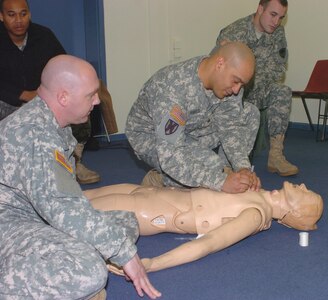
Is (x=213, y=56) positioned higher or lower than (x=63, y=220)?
higher

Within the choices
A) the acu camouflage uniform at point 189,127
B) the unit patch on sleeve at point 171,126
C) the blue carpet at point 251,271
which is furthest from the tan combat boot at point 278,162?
the unit patch on sleeve at point 171,126

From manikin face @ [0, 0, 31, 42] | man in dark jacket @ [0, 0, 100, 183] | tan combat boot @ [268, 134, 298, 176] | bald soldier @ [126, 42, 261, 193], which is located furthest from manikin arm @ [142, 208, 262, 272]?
manikin face @ [0, 0, 31, 42]

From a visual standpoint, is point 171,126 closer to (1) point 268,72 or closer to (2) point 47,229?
(2) point 47,229

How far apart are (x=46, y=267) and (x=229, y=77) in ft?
3.99

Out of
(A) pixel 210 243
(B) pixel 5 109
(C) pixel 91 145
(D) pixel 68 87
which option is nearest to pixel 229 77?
(A) pixel 210 243

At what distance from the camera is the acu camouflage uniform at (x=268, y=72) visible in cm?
347

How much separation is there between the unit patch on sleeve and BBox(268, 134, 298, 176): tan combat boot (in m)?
1.30

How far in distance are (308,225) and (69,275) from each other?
1.25 metres

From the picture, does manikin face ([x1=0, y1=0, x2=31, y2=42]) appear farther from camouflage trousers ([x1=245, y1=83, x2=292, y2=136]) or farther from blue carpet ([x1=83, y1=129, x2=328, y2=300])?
camouflage trousers ([x1=245, y1=83, x2=292, y2=136])

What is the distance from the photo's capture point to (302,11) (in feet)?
17.3

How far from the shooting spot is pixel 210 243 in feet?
5.85

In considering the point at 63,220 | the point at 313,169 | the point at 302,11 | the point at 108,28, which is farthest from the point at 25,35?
the point at 302,11

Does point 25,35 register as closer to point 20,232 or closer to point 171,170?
point 171,170

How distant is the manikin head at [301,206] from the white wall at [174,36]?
2987mm
